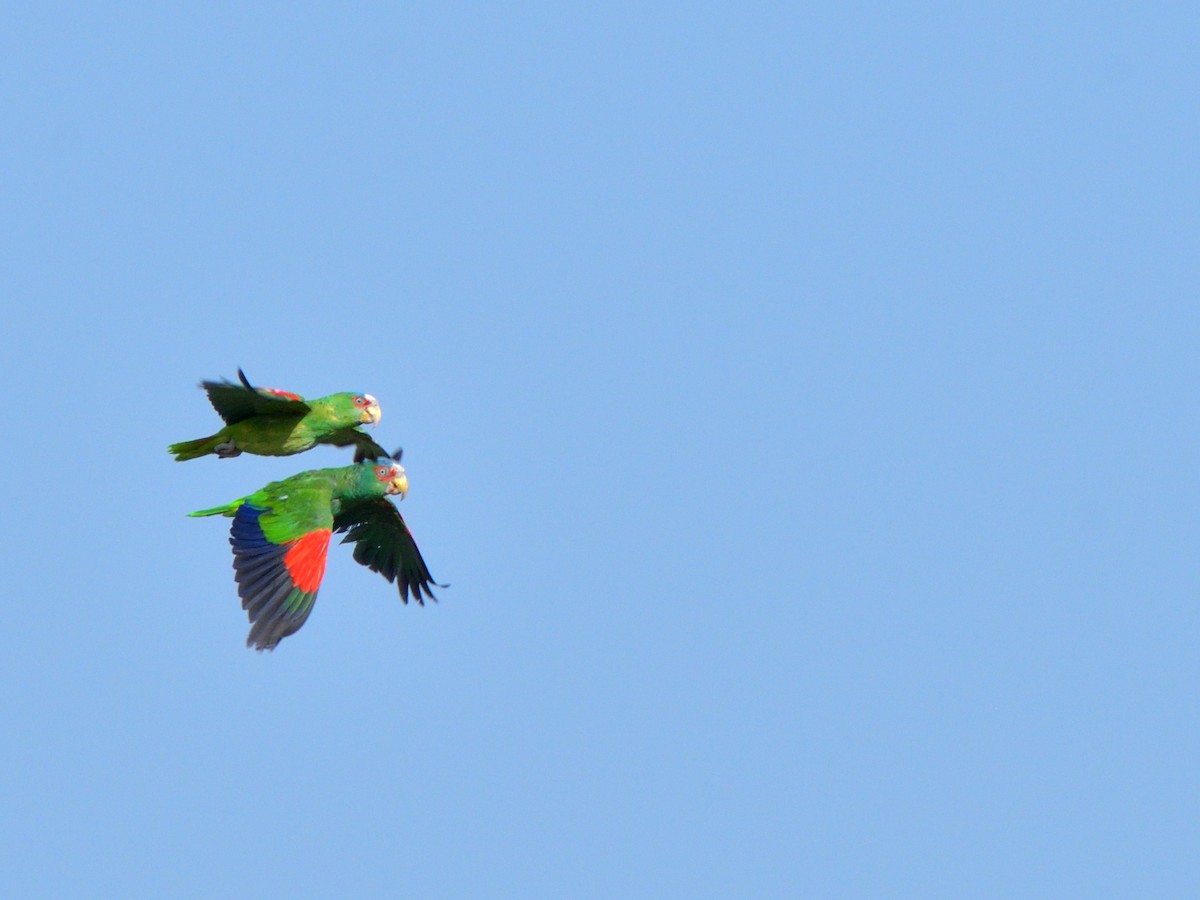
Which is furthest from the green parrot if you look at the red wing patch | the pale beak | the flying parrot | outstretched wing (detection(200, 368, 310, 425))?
the red wing patch

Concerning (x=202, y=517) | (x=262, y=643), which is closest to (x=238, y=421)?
(x=202, y=517)

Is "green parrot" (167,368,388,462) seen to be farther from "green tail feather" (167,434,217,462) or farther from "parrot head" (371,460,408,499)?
"parrot head" (371,460,408,499)

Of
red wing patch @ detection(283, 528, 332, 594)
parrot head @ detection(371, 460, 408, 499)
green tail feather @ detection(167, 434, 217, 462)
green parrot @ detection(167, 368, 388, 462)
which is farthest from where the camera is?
parrot head @ detection(371, 460, 408, 499)

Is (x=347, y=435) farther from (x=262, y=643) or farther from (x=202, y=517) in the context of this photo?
(x=262, y=643)

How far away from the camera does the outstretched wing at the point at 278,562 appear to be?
799 inches

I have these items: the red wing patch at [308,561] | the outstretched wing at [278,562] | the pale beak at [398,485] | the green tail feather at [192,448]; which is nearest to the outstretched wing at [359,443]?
the pale beak at [398,485]

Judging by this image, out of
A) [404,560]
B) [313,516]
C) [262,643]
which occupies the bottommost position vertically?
[262,643]

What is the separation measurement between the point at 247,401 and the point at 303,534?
1.71 metres

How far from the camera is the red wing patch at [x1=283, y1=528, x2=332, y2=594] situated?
2069 centimetres

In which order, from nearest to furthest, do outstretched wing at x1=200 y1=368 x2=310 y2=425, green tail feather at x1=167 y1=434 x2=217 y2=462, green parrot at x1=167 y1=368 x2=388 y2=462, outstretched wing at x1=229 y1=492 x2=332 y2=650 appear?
outstretched wing at x1=229 y1=492 x2=332 y2=650 → outstretched wing at x1=200 y1=368 x2=310 y2=425 → green parrot at x1=167 y1=368 x2=388 y2=462 → green tail feather at x1=167 y1=434 x2=217 y2=462

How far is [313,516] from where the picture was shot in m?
21.4

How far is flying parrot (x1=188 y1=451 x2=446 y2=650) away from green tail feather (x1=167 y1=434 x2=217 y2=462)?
66cm

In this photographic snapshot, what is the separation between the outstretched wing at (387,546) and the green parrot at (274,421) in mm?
1340

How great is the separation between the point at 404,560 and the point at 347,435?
1.90 meters
